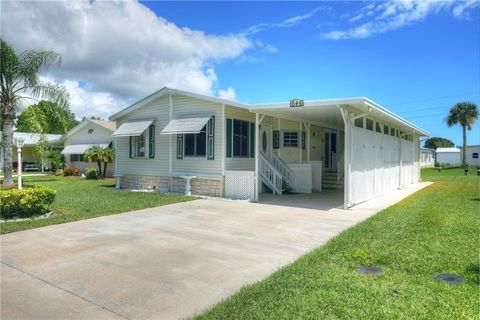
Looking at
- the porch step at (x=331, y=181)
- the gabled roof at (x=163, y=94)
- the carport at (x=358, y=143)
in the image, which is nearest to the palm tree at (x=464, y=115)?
the carport at (x=358, y=143)

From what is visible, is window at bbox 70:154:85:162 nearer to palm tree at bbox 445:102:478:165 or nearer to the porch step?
Answer: the porch step

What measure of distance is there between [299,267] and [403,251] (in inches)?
74.6

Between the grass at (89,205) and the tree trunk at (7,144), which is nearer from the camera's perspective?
the grass at (89,205)

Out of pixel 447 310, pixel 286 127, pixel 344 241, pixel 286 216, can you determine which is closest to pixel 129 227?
pixel 286 216

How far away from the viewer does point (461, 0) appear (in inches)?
429

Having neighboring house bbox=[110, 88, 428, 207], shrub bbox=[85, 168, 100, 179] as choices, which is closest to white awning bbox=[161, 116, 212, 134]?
neighboring house bbox=[110, 88, 428, 207]

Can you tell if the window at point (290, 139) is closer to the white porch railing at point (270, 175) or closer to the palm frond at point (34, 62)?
the white porch railing at point (270, 175)

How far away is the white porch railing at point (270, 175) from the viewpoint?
13633 mm

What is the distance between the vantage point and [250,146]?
13.9m

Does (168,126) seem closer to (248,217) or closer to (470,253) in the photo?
(248,217)

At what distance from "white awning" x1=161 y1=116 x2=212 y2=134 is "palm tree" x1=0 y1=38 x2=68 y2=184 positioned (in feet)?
19.8

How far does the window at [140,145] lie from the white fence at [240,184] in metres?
4.80

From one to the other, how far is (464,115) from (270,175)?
140 feet

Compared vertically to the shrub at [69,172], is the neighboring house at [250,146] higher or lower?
higher
